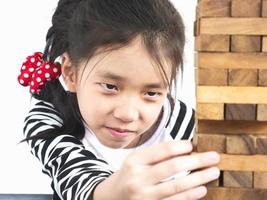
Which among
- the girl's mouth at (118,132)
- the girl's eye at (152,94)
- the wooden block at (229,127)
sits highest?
the wooden block at (229,127)

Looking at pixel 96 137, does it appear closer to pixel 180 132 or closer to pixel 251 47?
pixel 180 132

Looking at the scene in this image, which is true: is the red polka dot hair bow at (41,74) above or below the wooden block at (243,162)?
below

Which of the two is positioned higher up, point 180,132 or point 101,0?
point 101,0

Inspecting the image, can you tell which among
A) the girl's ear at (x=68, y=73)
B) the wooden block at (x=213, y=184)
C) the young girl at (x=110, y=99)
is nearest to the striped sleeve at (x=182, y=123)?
the young girl at (x=110, y=99)

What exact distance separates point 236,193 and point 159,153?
0.06m

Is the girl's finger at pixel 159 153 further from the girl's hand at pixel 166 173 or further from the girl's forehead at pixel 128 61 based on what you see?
the girl's forehead at pixel 128 61

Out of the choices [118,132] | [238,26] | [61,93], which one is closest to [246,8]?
[238,26]

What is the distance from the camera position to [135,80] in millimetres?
479

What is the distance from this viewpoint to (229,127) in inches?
14.0

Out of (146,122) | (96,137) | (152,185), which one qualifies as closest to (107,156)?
(96,137)

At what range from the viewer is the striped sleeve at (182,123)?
81 centimetres

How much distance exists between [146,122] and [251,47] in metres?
0.25

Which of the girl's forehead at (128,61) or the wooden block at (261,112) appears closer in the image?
the wooden block at (261,112)

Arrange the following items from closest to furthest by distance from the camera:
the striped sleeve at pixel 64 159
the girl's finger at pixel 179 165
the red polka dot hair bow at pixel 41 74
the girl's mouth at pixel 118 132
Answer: the girl's finger at pixel 179 165 < the striped sleeve at pixel 64 159 < the girl's mouth at pixel 118 132 < the red polka dot hair bow at pixel 41 74
